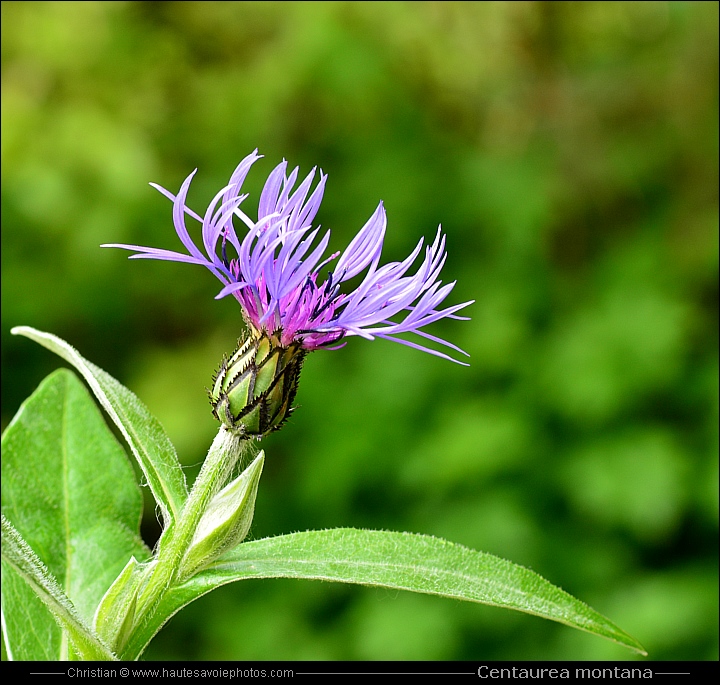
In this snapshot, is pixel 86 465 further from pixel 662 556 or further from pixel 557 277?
pixel 557 277

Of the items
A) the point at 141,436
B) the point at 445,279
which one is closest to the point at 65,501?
the point at 141,436

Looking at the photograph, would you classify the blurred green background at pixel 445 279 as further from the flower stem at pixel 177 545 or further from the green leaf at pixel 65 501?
the flower stem at pixel 177 545

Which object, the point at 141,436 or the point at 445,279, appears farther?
the point at 445,279

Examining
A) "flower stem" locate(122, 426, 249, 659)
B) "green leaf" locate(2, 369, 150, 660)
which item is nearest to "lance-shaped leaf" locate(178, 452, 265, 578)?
"flower stem" locate(122, 426, 249, 659)

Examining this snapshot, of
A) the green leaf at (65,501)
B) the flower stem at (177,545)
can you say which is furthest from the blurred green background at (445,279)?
the flower stem at (177,545)

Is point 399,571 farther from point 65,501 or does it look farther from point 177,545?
point 65,501

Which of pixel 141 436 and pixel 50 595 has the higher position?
pixel 141 436
